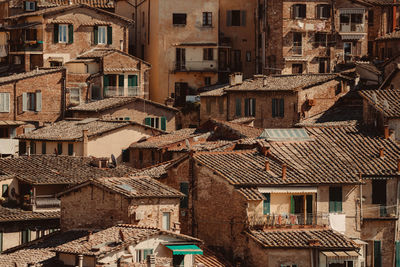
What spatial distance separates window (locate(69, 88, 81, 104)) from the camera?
92.2 meters

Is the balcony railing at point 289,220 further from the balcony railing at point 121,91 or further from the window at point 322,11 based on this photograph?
the window at point 322,11

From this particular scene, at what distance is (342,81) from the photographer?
83.8 m

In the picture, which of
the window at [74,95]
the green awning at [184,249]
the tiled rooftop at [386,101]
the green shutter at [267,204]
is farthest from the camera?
the window at [74,95]

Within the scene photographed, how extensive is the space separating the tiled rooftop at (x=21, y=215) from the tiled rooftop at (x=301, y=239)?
1357 cm

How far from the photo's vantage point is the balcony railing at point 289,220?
185 ft

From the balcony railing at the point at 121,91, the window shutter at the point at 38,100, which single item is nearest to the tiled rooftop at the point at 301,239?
the window shutter at the point at 38,100

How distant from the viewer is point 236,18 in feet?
338

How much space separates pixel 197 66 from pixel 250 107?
15.3m

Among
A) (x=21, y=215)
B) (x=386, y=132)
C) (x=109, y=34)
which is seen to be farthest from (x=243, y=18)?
(x=21, y=215)

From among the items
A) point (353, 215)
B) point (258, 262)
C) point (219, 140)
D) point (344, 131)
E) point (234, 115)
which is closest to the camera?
point (258, 262)

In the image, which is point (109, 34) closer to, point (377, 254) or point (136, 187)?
point (136, 187)

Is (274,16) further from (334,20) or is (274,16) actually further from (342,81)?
(342,81)

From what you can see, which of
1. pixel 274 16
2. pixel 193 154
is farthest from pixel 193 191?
pixel 274 16

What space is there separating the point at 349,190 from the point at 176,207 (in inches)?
301
